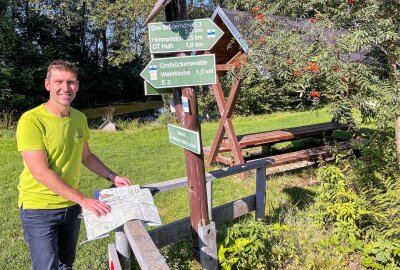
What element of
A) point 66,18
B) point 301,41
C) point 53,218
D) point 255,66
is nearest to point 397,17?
point 301,41

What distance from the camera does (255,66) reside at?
14.3 ft

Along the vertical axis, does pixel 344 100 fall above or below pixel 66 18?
below

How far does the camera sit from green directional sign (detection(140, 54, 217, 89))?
2.43m

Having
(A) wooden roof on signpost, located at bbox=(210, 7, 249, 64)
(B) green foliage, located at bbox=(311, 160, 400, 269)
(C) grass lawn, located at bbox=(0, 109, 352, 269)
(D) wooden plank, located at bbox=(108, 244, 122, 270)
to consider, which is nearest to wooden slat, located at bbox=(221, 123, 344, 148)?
(C) grass lawn, located at bbox=(0, 109, 352, 269)

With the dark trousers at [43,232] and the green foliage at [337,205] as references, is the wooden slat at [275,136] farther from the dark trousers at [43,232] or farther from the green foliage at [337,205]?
the dark trousers at [43,232]

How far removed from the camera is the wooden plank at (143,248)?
1.46 m

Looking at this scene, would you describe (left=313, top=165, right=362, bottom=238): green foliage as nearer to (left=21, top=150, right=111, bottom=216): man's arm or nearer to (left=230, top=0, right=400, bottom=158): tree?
(left=230, top=0, right=400, bottom=158): tree

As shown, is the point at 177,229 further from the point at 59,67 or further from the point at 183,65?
the point at 59,67

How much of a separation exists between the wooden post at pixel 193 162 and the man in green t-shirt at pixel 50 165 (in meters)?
0.74

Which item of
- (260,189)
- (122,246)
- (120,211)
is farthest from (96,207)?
(260,189)

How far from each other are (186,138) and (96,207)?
2.79ft

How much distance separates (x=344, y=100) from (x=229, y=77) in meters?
2.02

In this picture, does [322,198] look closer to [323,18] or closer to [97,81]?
[323,18]

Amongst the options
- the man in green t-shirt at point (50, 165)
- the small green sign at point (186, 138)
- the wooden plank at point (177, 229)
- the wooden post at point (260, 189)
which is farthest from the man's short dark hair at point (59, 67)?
the wooden post at point (260, 189)
